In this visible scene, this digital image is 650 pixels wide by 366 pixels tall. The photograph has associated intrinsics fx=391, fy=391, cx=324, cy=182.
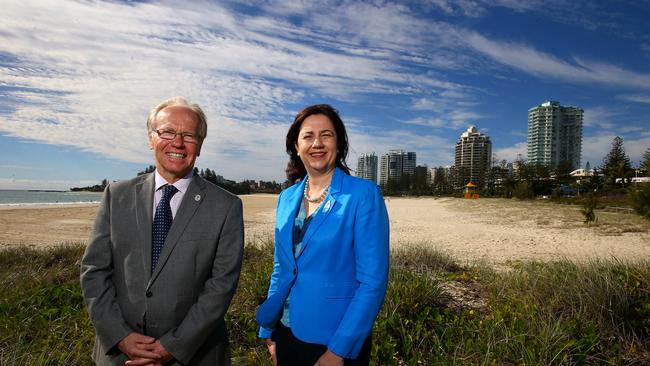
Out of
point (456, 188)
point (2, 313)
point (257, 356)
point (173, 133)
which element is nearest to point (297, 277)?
point (173, 133)

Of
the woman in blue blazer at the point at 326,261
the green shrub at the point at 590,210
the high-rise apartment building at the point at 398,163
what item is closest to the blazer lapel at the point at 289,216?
the woman in blue blazer at the point at 326,261

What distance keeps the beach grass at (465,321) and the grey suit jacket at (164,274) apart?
1.32m

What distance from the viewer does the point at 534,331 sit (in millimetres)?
3230

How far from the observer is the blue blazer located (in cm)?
176

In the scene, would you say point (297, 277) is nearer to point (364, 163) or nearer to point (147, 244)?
point (147, 244)

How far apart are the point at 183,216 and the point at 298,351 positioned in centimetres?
89

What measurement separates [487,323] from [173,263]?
9.04ft

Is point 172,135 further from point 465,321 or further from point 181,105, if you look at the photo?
point 465,321

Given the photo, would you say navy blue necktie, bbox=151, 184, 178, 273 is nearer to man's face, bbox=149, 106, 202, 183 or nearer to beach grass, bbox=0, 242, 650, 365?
man's face, bbox=149, 106, 202, 183

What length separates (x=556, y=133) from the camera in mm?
102750

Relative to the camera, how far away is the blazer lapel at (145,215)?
1.94 metres

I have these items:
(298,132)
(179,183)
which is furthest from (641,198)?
(179,183)

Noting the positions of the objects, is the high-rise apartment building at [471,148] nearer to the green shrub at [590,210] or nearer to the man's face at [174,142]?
the green shrub at [590,210]

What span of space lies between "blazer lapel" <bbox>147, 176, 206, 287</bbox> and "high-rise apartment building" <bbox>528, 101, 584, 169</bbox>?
371 feet
